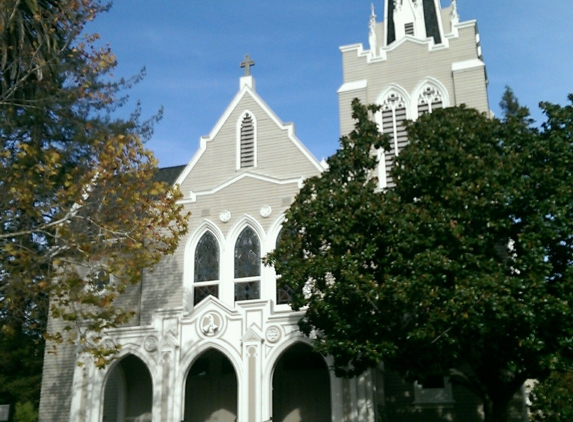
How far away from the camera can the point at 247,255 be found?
2203 centimetres

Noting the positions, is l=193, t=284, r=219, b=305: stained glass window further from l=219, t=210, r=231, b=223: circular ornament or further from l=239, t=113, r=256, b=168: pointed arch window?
l=239, t=113, r=256, b=168: pointed arch window

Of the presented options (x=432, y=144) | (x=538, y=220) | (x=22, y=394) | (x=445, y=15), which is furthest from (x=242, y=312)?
(x=445, y=15)

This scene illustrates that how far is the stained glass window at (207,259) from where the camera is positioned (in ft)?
72.9

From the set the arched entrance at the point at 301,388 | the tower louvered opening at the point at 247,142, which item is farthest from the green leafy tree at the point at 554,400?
the tower louvered opening at the point at 247,142

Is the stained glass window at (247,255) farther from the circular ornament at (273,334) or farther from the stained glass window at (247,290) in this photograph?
the circular ornament at (273,334)

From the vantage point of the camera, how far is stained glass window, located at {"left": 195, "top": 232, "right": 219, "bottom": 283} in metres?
22.2

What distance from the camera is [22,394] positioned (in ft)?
84.2

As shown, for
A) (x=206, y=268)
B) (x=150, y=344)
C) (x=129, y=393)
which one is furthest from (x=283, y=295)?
(x=129, y=393)

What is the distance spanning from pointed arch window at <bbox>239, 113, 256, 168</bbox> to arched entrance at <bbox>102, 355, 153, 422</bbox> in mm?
7600

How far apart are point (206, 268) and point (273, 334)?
14.6 ft

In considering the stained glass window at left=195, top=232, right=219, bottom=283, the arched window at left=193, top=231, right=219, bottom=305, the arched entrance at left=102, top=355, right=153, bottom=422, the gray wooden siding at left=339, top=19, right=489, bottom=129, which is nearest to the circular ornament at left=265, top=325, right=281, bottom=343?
the arched window at left=193, top=231, right=219, bottom=305

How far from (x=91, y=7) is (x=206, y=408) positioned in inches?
498

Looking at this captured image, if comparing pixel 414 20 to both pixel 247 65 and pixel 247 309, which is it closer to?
pixel 247 65

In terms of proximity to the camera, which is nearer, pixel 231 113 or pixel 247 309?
pixel 247 309
